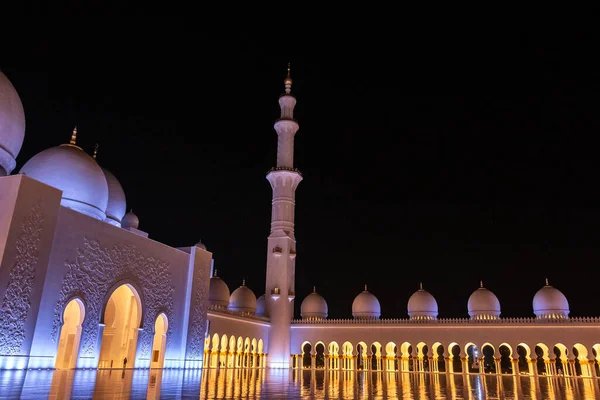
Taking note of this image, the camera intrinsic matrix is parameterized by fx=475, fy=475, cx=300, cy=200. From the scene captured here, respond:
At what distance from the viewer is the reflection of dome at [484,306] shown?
19.6 m

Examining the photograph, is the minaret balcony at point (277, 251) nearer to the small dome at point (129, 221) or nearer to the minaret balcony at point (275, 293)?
the minaret balcony at point (275, 293)

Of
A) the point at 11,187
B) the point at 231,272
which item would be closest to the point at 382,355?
the point at 231,272

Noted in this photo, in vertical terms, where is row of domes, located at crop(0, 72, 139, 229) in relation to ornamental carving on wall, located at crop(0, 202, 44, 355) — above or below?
above

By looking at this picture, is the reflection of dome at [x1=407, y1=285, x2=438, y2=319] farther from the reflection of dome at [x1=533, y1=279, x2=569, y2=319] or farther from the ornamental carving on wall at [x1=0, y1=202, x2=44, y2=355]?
the ornamental carving on wall at [x1=0, y1=202, x2=44, y2=355]

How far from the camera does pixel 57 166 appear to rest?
1071cm

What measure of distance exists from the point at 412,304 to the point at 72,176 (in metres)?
15.2

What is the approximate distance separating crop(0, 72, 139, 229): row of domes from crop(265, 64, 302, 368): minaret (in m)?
9.47

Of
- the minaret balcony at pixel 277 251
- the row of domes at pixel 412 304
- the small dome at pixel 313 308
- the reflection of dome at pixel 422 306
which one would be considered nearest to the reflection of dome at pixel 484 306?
the row of domes at pixel 412 304

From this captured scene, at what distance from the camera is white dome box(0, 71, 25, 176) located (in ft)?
31.8

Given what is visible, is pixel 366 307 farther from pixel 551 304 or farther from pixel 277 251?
pixel 551 304

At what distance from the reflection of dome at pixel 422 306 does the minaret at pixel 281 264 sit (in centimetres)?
532

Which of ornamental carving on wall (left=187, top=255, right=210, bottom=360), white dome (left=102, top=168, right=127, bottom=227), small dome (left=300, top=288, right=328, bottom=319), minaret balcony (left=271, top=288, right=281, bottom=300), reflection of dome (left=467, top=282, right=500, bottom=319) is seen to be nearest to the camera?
ornamental carving on wall (left=187, top=255, right=210, bottom=360)

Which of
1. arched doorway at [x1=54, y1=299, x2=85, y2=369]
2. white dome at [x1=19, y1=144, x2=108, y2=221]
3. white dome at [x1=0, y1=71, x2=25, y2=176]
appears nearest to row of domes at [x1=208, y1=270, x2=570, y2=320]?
arched doorway at [x1=54, y1=299, x2=85, y2=369]

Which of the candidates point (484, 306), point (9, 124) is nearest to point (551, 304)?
point (484, 306)
